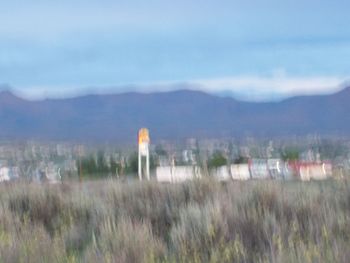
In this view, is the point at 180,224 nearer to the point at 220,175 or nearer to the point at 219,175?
the point at 219,175

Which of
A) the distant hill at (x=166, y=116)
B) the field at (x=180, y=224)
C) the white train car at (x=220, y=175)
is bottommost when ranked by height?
the field at (x=180, y=224)

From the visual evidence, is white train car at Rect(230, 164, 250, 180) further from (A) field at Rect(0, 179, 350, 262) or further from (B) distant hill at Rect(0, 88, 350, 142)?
(B) distant hill at Rect(0, 88, 350, 142)

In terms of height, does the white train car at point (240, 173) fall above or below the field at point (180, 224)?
above

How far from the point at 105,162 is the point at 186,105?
50.8 metres

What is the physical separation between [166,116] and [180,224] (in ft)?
230

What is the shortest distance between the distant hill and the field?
52264mm

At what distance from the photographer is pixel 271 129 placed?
75.8 m

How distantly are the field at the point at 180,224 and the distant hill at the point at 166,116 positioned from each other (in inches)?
2058

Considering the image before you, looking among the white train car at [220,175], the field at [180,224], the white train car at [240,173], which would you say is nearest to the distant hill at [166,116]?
the white train car at [240,173]

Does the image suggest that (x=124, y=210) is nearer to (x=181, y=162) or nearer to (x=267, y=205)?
(x=267, y=205)

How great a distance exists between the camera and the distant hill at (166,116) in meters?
75.5

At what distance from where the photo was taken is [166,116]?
274 ft

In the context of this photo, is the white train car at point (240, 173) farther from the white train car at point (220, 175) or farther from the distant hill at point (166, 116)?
the distant hill at point (166, 116)

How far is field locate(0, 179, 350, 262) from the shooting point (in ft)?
37.2
